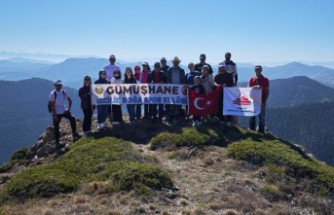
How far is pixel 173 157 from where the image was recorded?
56.0 feet

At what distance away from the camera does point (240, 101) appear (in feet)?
69.8

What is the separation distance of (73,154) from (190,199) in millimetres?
6233

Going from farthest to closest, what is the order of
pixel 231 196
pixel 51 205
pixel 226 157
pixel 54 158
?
1. pixel 54 158
2. pixel 226 157
3. pixel 231 196
4. pixel 51 205

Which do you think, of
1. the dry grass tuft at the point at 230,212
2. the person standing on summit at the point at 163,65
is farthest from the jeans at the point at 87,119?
the dry grass tuft at the point at 230,212

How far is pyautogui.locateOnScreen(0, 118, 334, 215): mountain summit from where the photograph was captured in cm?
1244

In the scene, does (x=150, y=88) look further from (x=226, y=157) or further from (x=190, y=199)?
(x=190, y=199)

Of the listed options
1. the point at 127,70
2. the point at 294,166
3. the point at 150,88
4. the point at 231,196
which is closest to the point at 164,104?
the point at 150,88

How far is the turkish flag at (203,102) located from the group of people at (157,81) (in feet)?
0.72

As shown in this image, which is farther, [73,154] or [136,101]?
[136,101]

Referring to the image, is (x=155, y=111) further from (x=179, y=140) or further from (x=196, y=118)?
(x=179, y=140)

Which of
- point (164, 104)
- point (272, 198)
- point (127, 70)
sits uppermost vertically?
point (127, 70)

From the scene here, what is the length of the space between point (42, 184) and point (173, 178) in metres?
4.48

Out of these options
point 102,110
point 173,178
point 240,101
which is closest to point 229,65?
point 240,101

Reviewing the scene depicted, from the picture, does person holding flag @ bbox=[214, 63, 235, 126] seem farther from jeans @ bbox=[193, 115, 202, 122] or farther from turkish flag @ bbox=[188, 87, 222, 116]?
jeans @ bbox=[193, 115, 202, 122]
